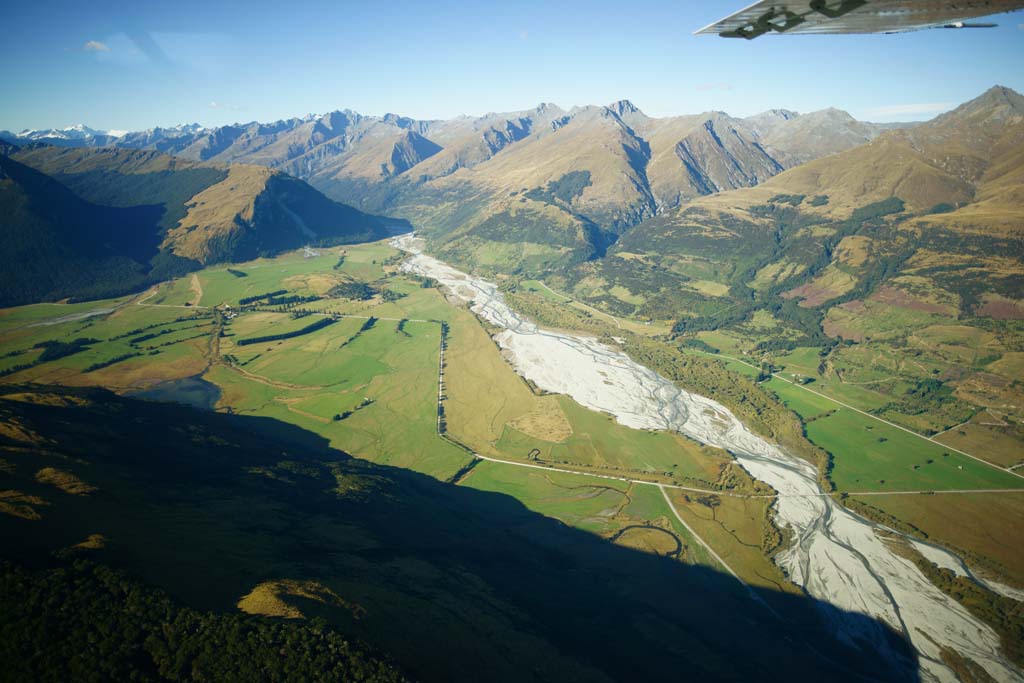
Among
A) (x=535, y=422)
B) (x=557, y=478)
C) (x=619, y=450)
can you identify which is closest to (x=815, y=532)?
(x=619, y=450)

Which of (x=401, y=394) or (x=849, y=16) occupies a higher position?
(x=849, y=16)

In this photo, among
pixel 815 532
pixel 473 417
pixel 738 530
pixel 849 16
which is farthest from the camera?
pixel 473 417

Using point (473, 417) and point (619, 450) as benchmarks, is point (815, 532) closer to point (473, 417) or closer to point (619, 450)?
point (619, 450)

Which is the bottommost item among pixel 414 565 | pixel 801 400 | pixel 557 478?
pixel 801 400

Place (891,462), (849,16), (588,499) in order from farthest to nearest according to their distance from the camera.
Answer: (891,462) → (588,499) → (849,16)

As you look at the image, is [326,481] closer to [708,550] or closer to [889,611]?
[708,550]

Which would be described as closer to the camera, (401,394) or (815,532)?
(815,532)

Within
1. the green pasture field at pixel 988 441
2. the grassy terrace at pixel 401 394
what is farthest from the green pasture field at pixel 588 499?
the green pasture field at pixel 988 441

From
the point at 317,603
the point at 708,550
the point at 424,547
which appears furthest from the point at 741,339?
the point at 317,603
